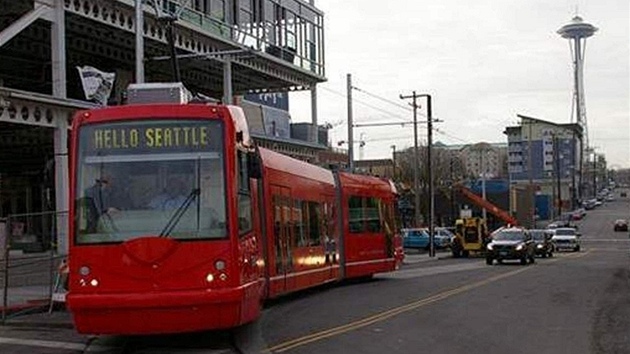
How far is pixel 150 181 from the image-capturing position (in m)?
12.5

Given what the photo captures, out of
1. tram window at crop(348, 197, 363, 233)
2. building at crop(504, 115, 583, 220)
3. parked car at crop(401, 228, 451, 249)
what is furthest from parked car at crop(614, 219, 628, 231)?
tram window at crop(348, 197, 363, 233)

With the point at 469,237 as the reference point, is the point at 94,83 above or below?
above

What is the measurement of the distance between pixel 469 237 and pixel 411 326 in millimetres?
42513

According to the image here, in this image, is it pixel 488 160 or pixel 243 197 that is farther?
pixel 488 160

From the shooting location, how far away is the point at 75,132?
12750mm

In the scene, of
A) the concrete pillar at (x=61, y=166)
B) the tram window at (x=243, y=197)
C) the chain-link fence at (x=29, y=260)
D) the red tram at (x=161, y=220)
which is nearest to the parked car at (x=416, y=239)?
the concrete pillar at (x=61, y=166)

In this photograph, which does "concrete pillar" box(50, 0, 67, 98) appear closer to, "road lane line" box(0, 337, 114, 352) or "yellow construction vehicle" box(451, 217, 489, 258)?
"road lane line" box(0, 337, 114, 352)

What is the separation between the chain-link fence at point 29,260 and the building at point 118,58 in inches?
13.9

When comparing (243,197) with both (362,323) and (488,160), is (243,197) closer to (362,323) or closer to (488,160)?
(362,323)

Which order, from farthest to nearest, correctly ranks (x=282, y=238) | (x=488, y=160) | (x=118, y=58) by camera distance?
1. (x=488, y=160)
2. (x=118, y=58)
3. (x=282, y=238)

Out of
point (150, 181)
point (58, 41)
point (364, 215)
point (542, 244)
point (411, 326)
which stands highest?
point (58, 41)

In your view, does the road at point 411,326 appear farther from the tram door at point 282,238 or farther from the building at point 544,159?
the building at point 544,159

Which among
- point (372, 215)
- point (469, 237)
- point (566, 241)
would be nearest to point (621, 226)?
point (566, 241)

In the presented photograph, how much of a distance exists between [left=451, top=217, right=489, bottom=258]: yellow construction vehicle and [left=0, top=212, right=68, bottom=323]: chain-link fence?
39.8 meters
